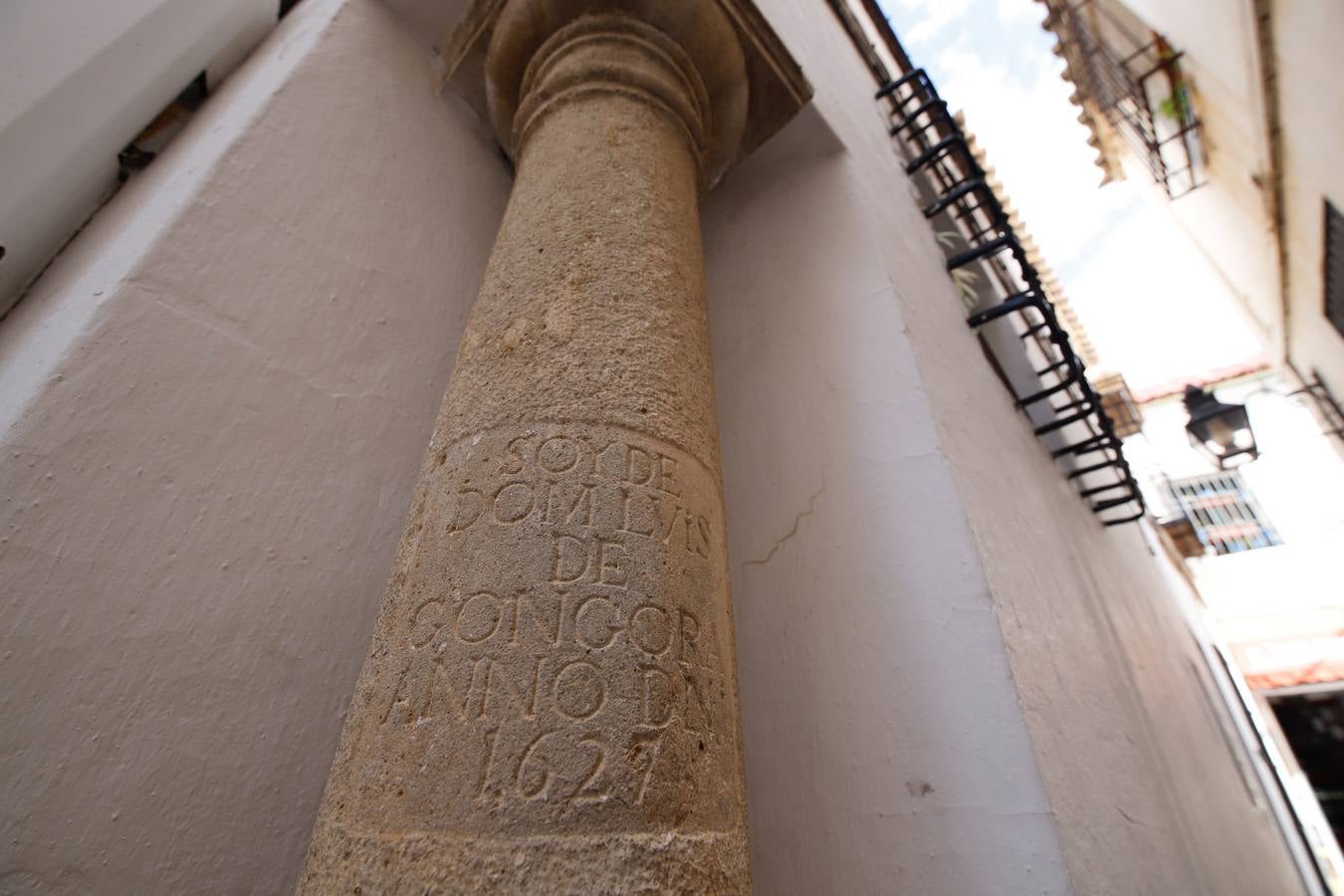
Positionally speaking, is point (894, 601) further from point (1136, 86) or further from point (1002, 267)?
point (1136, 86)

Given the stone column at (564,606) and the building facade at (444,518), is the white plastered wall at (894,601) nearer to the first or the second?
the building facade at (444,518)

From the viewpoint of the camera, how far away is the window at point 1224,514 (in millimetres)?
9828

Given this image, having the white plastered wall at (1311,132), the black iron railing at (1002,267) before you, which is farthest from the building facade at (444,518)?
the white plastered wall at (1311,132)

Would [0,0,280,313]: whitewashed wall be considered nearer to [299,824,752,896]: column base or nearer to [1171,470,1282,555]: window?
[299,824,752,896]: column base

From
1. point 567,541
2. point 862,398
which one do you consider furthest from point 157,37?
point 862,398

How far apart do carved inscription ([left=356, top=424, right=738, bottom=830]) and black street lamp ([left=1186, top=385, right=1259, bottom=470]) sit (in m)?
6.22

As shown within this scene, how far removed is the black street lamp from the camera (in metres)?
4.94

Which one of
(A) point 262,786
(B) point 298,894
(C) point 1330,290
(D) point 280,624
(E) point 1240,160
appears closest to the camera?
(B) point 298,894

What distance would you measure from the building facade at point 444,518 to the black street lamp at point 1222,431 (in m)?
4.15

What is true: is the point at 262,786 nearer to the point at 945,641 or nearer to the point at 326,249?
the point at 326,249

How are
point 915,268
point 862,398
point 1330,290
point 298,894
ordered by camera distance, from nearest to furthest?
point 298,894
point 862,398
point 915,268
point 1330,290

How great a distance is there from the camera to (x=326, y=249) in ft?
4.88

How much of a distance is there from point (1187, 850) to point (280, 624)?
10.2 ft

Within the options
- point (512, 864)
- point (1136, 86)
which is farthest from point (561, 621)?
point (1136, 86)
